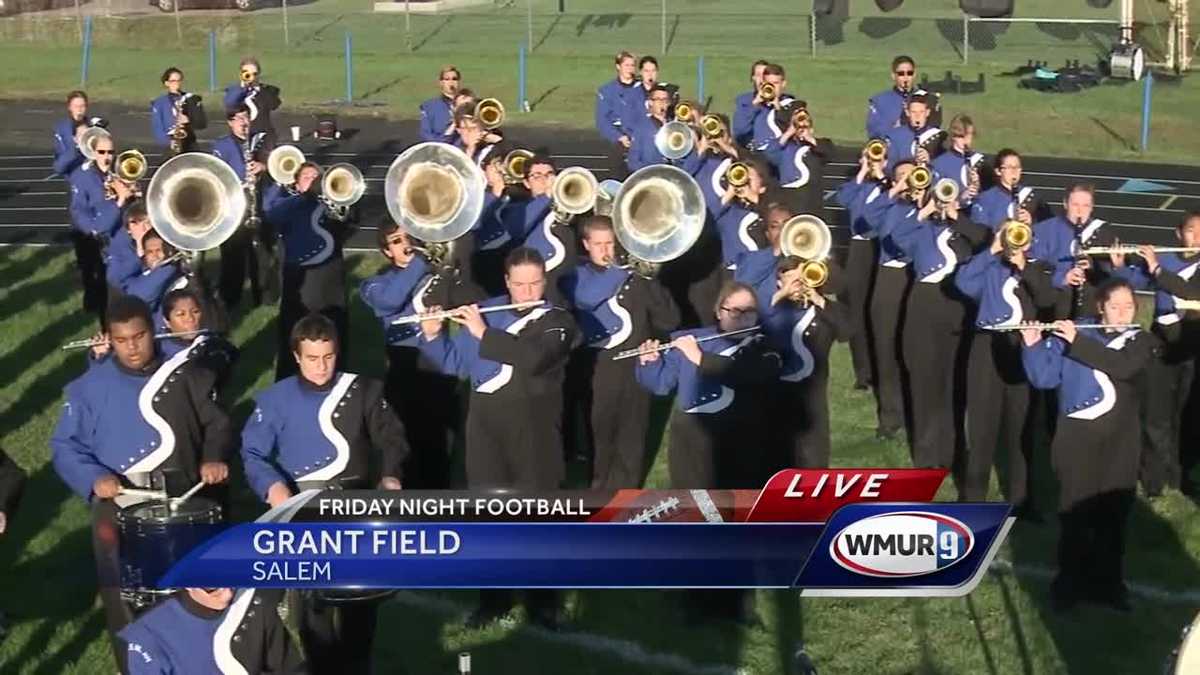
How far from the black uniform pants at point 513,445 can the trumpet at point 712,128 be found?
174 inches

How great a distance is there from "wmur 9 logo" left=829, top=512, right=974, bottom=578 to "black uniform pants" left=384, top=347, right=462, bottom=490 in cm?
454

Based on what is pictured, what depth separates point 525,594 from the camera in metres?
8.16

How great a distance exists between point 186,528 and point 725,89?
2199 centimetres

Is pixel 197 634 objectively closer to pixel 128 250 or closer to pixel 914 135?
pixel 128 250

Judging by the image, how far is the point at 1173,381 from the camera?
973 cm

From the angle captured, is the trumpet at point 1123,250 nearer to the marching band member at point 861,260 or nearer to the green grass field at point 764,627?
the green grass field at point 764,627

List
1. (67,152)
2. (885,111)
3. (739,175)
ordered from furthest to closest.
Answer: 1. (885,111)
2. (67,152)
3. (739,175)

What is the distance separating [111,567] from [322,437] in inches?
38.5

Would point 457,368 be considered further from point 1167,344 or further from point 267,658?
point 1167,344

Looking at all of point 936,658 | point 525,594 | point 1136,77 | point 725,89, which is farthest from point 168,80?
point 1136,77

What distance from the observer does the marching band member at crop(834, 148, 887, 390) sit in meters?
11.0

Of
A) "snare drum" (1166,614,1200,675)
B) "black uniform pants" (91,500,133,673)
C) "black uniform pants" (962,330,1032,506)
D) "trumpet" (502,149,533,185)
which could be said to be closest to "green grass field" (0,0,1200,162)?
"trumpet" (502,149,533,185)

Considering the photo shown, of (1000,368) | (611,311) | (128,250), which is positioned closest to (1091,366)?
(1000,368)

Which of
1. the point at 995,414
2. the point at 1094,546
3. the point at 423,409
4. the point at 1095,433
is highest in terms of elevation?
the point at 1095,433
